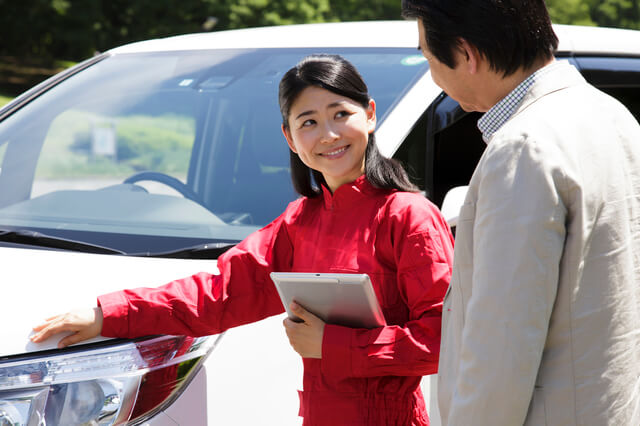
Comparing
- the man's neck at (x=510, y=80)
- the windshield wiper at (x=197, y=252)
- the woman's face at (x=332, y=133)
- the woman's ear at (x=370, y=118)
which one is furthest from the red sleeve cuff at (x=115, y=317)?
the man's neck at (x=510, y=80)

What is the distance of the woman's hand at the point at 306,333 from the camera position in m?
1.74

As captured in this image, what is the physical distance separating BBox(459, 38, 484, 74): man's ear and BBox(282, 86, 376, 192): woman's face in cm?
56

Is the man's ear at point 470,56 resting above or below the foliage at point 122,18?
below

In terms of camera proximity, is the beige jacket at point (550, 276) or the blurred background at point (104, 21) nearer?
the beige jacket at point (550, 276)

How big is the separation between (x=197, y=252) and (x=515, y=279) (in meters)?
1.12

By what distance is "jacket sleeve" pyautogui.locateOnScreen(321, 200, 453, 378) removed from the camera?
169cm

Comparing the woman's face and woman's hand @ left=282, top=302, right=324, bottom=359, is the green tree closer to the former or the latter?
the woman's face

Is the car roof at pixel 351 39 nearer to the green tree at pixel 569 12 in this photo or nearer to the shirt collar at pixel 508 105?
the shirt collar at pixel 508 105

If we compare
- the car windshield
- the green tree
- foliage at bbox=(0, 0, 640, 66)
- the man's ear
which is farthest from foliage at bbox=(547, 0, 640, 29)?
the man's ear

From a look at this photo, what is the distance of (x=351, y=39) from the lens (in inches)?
114

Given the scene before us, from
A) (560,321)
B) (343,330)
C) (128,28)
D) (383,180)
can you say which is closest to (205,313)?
(343,330)

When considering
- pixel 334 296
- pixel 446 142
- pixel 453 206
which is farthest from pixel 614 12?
pixel 334 296

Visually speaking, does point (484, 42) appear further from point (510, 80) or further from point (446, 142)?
point (446, 142)

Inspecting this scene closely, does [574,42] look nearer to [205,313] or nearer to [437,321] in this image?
[437,321]
